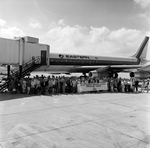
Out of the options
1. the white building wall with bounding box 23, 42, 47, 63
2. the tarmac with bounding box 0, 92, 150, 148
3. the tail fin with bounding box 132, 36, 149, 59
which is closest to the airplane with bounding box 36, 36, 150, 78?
the white building wall with bounding box 23, 42, 47, 63

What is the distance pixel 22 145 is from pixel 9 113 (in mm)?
3539

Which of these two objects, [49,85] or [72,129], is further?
[49,85]

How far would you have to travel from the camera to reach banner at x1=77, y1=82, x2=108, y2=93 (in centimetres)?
1535

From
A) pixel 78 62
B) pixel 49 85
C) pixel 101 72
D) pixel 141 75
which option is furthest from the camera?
pixel 78 62

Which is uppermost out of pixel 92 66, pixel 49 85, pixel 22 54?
pixel 22 54

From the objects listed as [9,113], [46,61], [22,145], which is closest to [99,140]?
[22,145]

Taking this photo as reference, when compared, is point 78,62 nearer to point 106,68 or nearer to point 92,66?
point 92,66

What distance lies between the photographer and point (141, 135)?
5.27 meters

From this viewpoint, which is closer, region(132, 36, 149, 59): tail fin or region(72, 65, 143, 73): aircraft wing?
region(72, 65, 143, 73): aircraft wing

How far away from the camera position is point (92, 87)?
1597 cm

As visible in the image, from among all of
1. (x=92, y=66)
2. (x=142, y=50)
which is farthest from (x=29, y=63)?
(x=142, y=50)

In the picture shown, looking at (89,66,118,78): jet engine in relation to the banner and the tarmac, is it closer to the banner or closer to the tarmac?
the banner

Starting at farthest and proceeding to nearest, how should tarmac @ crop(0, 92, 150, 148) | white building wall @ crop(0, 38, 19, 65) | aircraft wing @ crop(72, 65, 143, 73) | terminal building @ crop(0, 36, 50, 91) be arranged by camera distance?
aircraft wing @ crop(72, 65, 143, 73), terminal building @ crop(0, 36, 50, 91), white building wall @ crop(0, 38, 19, 65), tarmac @ crop(0, 92, 150, 148)

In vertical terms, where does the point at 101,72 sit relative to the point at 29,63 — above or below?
below
